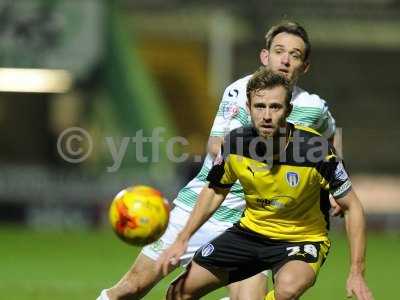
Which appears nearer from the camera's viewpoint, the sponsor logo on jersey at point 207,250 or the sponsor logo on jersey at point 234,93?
the sponsor logo on jersey at point 207,250

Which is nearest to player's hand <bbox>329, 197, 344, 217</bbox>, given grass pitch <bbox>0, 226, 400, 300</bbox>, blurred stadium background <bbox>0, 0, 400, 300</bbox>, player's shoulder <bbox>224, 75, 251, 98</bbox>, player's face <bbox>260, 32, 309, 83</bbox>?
player's face <bbox>260, 32, 309, 83</bbox>

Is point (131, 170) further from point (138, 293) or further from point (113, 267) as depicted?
point (138, 293)

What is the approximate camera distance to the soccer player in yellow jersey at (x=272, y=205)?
6.76m

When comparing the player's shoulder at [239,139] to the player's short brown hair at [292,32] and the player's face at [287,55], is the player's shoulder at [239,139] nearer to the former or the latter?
the player's face at [287,55]

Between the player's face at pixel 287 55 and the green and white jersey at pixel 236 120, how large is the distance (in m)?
0.24

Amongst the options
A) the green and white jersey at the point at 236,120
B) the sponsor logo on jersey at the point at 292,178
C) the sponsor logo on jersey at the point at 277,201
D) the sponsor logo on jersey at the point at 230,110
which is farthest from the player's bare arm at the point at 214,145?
the sponsor logo on jersey at the point at 292,178

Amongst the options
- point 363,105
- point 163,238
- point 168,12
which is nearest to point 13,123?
point 168,12

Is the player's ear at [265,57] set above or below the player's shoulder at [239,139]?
above

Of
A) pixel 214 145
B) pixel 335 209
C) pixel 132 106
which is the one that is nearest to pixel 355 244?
→ pixel 335 209

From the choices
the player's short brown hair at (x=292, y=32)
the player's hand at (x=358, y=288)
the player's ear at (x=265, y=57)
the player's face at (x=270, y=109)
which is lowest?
the player's hand at (x=358, y=288)

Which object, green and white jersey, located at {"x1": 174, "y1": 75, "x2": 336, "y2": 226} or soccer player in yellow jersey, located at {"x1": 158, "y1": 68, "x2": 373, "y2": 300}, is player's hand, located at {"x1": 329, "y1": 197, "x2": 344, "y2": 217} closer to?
soccer player in yellow jersey, located at {"x1": 158, "y1": 68, "x2": 373, "y2": 300}

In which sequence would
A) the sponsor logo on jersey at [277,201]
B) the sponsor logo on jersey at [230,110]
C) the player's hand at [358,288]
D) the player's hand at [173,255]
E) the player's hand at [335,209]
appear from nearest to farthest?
the player's hand at [358,288]
the player's hand at [173,255]
the sponsor logo on jersey at [277,201]
the player's hand at [335,209]
the sponsor logo on jersey at [230,110]

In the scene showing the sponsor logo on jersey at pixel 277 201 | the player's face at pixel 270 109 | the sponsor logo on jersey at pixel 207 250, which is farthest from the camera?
the sponsor logo on jersey at pixel 207 250

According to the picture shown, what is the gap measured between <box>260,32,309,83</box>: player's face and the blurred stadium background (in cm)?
390
